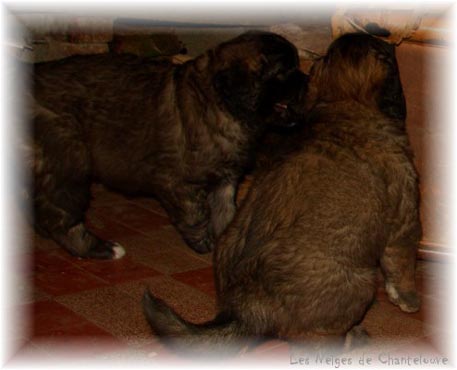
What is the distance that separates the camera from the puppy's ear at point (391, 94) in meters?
2.97

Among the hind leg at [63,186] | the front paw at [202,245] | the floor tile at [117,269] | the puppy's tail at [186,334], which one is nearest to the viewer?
the puppy's tail at [186,334]

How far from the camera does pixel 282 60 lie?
12.2 feet

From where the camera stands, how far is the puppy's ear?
2.97 m

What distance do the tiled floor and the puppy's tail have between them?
288 mm

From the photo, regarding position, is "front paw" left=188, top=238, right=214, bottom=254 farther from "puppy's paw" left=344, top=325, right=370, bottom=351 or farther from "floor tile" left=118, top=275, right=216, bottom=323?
"puppy's paw" left=344, top=325, right=370, bottom=351

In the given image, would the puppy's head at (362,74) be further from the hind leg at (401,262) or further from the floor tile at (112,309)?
the floor tile at (112,309)

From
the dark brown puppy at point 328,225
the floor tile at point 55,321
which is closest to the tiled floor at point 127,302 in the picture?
the floor tile at point 55,321

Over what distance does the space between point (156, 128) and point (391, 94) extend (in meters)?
1.34

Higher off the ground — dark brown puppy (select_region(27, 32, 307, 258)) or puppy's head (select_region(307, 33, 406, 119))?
puppy's head (select_region(307, 33, 406, 119))

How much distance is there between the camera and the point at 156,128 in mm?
3963

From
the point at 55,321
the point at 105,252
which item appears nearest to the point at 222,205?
the point at 105,252

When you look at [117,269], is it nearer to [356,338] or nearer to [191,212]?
[191,212]

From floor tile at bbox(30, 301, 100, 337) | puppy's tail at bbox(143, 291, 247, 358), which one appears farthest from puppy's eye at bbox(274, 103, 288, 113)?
puppy's tail at bbox(143, 291, 247, 358)

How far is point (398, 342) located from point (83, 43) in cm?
294
